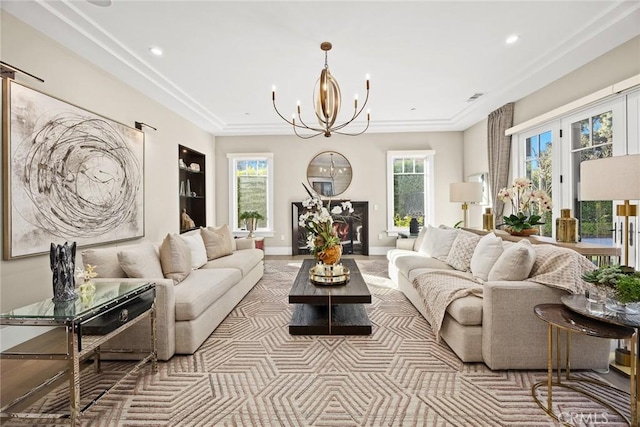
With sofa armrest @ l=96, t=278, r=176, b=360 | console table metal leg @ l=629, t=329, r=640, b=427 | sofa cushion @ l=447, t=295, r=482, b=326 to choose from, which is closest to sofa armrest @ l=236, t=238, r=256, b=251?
sofa armrest @ l=96, t=278, r=176, b=360

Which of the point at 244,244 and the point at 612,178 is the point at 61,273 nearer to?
the point at 244,244

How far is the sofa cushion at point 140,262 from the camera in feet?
8.30

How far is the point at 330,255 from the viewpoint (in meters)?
3.18

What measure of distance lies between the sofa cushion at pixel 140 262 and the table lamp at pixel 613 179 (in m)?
3.48

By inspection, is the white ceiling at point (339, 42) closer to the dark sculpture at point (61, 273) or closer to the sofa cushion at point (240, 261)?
the dark sculpture at point (61, 273)

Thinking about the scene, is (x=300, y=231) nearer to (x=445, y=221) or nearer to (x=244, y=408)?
(x=445, y=221)

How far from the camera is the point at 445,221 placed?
6.79 meters

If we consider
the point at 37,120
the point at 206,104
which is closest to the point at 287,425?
the point at 37,120

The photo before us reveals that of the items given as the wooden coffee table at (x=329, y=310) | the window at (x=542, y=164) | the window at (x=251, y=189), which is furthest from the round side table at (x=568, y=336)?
the window at (x=251, y=189)

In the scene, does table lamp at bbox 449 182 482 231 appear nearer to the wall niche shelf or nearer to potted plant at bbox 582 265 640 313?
potted plant at bbox 582 265 640 313

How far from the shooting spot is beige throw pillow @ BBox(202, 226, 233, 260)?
4.22 m

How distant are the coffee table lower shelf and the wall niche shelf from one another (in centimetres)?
353

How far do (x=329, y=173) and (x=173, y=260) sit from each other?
444cm

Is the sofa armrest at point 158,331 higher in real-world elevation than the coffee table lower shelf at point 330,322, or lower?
higher
